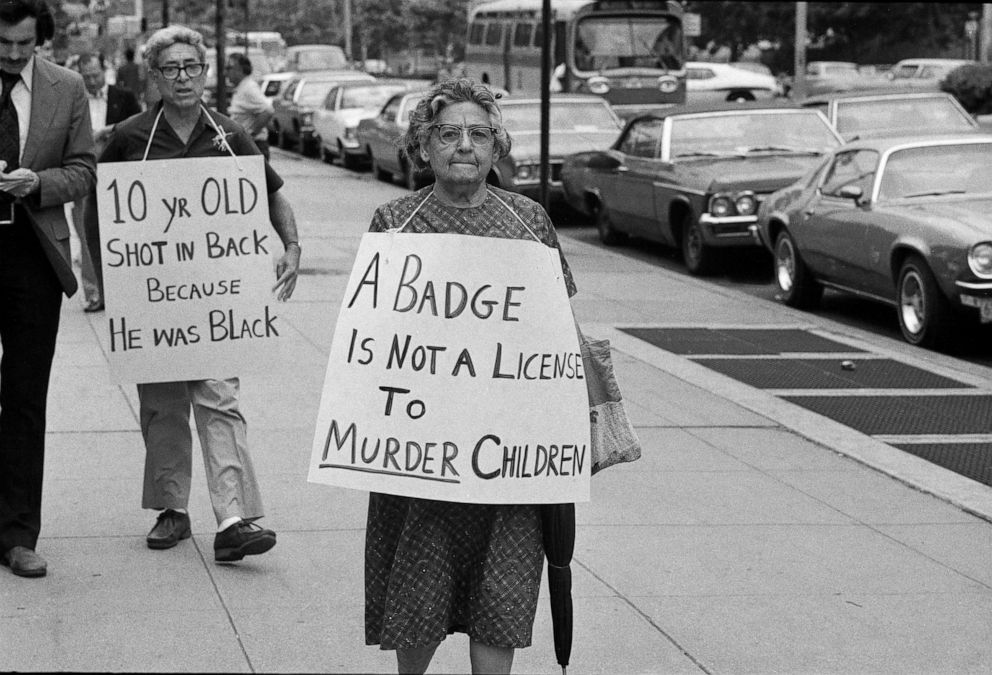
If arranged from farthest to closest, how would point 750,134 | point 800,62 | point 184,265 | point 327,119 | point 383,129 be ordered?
1. point 800,62
2. point 327,119
3. point 383,129
4. point 750,134
5. point 184,265

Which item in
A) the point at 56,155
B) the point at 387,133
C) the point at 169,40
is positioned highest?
the point at 169,40

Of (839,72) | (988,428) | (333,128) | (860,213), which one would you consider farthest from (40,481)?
(839,72)

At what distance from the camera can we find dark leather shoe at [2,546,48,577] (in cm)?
563

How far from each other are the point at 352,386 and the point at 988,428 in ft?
18.2

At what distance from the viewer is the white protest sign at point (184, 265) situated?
5.91 meters

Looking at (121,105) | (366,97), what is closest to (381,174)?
(366,97)

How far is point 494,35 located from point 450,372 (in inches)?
1327

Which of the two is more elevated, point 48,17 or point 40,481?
point 48,17

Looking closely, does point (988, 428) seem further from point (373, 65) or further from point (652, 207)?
point (373, 65)

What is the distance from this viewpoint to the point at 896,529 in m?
6.69

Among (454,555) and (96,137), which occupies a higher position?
(96,137)

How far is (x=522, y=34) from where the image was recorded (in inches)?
1384

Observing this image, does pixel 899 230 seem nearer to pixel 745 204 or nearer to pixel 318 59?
→ pixel 745 204

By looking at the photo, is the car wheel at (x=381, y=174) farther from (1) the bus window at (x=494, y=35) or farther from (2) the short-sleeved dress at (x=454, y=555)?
(2) the short-sleeved dress at (x=454, y=555)
